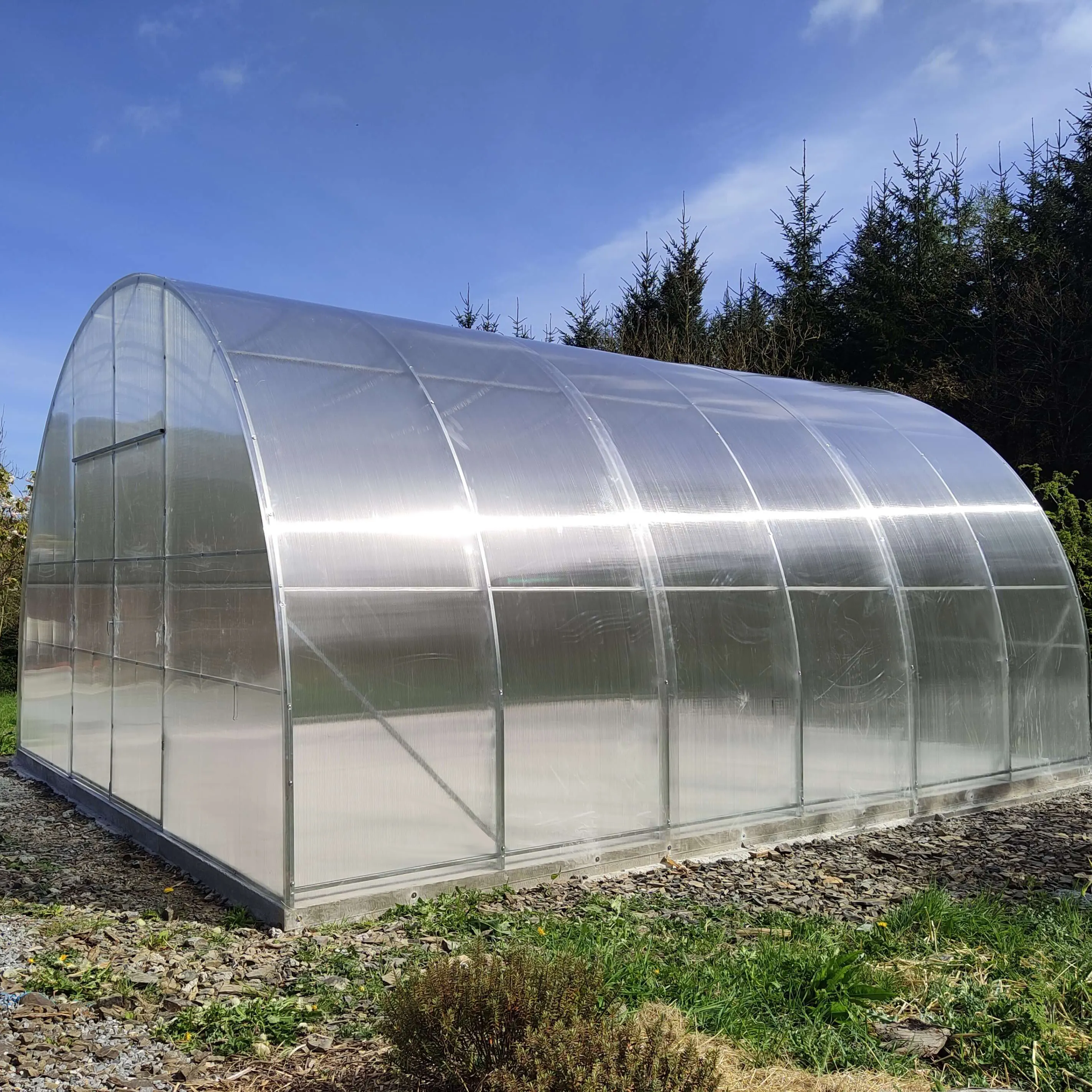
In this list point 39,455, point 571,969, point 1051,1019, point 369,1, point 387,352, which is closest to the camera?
point 571,969

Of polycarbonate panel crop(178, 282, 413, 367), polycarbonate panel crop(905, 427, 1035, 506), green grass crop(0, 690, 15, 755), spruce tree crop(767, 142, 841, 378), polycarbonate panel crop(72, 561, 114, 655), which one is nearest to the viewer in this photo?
polycarbonate panel crop(178, 282, 413, 367)

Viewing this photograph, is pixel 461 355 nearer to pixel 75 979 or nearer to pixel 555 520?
pixel 555 520

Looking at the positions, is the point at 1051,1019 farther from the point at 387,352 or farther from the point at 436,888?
the point at 387,352

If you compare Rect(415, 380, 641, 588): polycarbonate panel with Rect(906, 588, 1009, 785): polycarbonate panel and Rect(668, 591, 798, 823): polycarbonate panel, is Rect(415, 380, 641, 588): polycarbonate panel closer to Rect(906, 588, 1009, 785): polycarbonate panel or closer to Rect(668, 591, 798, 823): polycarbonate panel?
Rect(668, 591, 798, 823): polycarbonate panel

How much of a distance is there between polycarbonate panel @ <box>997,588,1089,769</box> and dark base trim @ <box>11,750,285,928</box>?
830cm

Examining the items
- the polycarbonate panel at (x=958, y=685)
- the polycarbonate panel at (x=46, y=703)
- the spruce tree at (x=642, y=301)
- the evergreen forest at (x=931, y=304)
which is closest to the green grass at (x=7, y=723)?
the polycarbonate panel at (x=46, y=703)

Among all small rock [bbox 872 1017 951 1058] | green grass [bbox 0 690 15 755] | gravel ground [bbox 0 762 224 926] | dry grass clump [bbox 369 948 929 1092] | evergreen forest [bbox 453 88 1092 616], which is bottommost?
green grass [bbox 0 690 15 755]

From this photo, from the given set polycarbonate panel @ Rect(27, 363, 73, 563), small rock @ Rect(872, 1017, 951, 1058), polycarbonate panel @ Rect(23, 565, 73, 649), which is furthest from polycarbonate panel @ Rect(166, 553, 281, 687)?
small rock @ Rect(872, 1017, 951, 1058)

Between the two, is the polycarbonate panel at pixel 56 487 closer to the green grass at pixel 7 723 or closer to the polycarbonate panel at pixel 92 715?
the polycarbonate panel at pixel 92 715

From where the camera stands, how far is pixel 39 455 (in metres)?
13.2

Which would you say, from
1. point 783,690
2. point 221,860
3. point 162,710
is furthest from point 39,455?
point 783,690

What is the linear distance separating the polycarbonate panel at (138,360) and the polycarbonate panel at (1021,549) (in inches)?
346

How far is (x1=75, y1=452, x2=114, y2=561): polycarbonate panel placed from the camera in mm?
11086

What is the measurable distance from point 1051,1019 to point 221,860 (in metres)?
5.71
